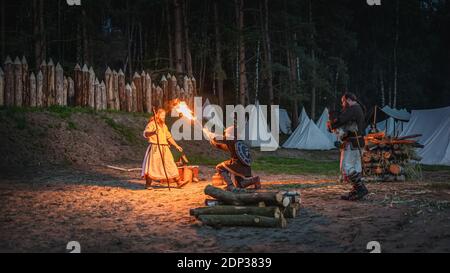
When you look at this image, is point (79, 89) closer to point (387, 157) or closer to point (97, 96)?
point (97, 96)

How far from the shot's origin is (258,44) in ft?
102

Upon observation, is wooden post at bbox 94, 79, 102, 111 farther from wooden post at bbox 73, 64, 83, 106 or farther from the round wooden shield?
the round wooden shield

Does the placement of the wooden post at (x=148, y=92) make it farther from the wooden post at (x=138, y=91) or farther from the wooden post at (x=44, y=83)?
the wooden post at (x=44, y=83)

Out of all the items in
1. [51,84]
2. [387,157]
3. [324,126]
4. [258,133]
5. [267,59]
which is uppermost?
[267,59]

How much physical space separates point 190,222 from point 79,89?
11.0 metres

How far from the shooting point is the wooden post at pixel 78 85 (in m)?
16.0

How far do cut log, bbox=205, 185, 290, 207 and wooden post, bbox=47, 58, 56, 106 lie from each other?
10346 mm

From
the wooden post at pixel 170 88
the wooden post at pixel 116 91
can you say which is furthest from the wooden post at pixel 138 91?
the wooden post at pixel 170 88

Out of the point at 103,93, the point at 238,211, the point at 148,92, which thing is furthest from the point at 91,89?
the point at 238,211

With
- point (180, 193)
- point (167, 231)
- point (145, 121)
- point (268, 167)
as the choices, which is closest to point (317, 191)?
point (180, 193)

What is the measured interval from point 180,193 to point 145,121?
907 cm

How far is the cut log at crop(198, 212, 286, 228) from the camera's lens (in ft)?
20.4

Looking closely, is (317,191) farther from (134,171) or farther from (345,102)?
(134,171)

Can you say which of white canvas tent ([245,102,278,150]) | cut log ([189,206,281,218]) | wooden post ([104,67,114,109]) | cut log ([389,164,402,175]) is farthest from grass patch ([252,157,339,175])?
cut log ([189,206,281,218])
